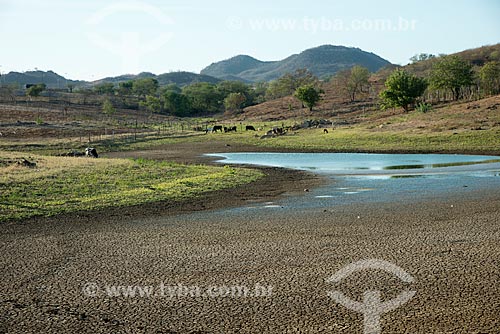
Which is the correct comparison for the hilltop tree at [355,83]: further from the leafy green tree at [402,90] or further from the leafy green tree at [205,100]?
the leafy green tree at [402,90]

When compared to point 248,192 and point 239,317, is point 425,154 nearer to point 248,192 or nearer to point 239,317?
point 248,192

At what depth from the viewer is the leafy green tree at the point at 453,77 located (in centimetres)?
9375

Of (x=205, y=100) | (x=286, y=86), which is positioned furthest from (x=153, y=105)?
(x=286, y=86)

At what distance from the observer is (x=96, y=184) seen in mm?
25844

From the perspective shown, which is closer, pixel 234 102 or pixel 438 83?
pixel 438 83

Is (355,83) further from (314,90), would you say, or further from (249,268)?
(249,268)

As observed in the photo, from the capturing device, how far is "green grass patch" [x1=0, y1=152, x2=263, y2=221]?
68.5ft

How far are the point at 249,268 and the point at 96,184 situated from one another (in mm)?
16161

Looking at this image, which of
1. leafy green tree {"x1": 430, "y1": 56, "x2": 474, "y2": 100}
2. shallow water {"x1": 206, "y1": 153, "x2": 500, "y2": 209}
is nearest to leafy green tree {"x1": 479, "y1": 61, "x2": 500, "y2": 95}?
leafy green tree {"x1": 430, "y1": 56, "x2": 474, "y2": 100}

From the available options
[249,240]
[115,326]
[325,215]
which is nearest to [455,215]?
[325,215]

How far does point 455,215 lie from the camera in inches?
679

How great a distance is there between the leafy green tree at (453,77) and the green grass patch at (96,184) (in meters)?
71.8

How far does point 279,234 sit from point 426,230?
4208mm

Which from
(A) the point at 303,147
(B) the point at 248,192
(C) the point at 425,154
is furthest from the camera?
(A) the point at 303,147
